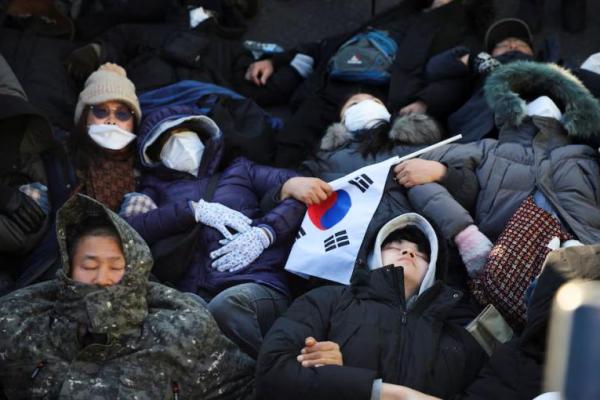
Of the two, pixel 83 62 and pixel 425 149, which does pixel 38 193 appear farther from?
pixel 425 149

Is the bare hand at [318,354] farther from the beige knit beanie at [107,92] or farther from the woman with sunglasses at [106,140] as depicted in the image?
the beige knit beanie at [107,92]

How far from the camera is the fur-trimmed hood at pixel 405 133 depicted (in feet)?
14.9

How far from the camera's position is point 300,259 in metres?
4.04

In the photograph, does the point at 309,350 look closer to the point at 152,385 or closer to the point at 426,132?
the point at 152,385

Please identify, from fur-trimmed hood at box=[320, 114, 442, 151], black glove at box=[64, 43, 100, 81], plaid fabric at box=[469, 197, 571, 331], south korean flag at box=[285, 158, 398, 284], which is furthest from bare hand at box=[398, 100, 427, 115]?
black glove at box=[64, 43, 100, 81]

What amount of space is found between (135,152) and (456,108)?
5.72 feet

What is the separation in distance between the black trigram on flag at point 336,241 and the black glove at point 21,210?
135cm

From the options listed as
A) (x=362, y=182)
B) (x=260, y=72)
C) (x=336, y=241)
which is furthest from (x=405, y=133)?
(x=260, y=72)

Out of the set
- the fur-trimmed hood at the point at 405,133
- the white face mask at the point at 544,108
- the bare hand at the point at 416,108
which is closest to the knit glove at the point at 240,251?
the fur-trimmed hood at the point at 405,133

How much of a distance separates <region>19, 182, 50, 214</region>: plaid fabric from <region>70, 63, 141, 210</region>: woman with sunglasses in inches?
6.7

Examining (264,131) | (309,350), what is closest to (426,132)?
(264,131)

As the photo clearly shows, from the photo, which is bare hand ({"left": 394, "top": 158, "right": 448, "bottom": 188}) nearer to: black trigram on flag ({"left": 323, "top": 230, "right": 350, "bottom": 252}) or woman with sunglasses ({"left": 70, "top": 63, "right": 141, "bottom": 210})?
black trigram on flag ({"left": 323, "top": 230, "right": 350, "bottom": 252})

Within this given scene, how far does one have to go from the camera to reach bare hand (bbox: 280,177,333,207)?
416 cm

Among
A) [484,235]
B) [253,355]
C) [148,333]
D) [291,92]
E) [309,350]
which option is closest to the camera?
[309,350]
